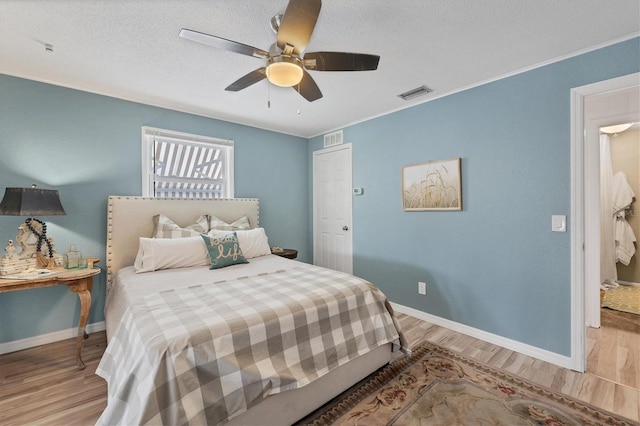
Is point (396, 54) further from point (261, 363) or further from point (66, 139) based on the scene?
point (66, 139)

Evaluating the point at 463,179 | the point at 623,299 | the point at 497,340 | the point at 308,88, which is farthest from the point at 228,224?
the point at 623,299

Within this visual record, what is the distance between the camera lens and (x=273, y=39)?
201 cm

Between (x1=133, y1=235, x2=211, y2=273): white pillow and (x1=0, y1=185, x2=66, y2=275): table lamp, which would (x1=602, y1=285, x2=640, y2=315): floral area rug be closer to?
(x1=133, y1=235, x2=211, y2=273): white pillow

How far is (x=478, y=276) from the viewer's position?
272cm

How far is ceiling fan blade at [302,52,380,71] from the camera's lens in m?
1.68

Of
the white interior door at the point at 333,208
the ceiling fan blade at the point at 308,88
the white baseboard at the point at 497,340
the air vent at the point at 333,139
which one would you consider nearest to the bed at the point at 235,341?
the white baseboard at the point at 497,340

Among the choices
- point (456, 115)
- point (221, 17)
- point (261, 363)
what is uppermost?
point (221, 17)

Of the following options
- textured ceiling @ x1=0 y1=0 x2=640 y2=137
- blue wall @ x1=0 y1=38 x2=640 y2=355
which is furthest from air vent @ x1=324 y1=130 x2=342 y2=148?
textured ceiling @ x1=0 y1=0 x2=640 y2=137

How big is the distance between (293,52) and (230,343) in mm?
1662

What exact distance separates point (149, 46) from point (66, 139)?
4.85 feet

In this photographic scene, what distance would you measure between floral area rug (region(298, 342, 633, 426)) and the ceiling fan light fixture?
6.85 feet

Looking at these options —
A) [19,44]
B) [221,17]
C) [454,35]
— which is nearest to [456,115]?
[454,35]

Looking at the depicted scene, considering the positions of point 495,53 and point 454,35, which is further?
point 495,53

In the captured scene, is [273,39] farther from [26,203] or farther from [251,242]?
[26,203]
